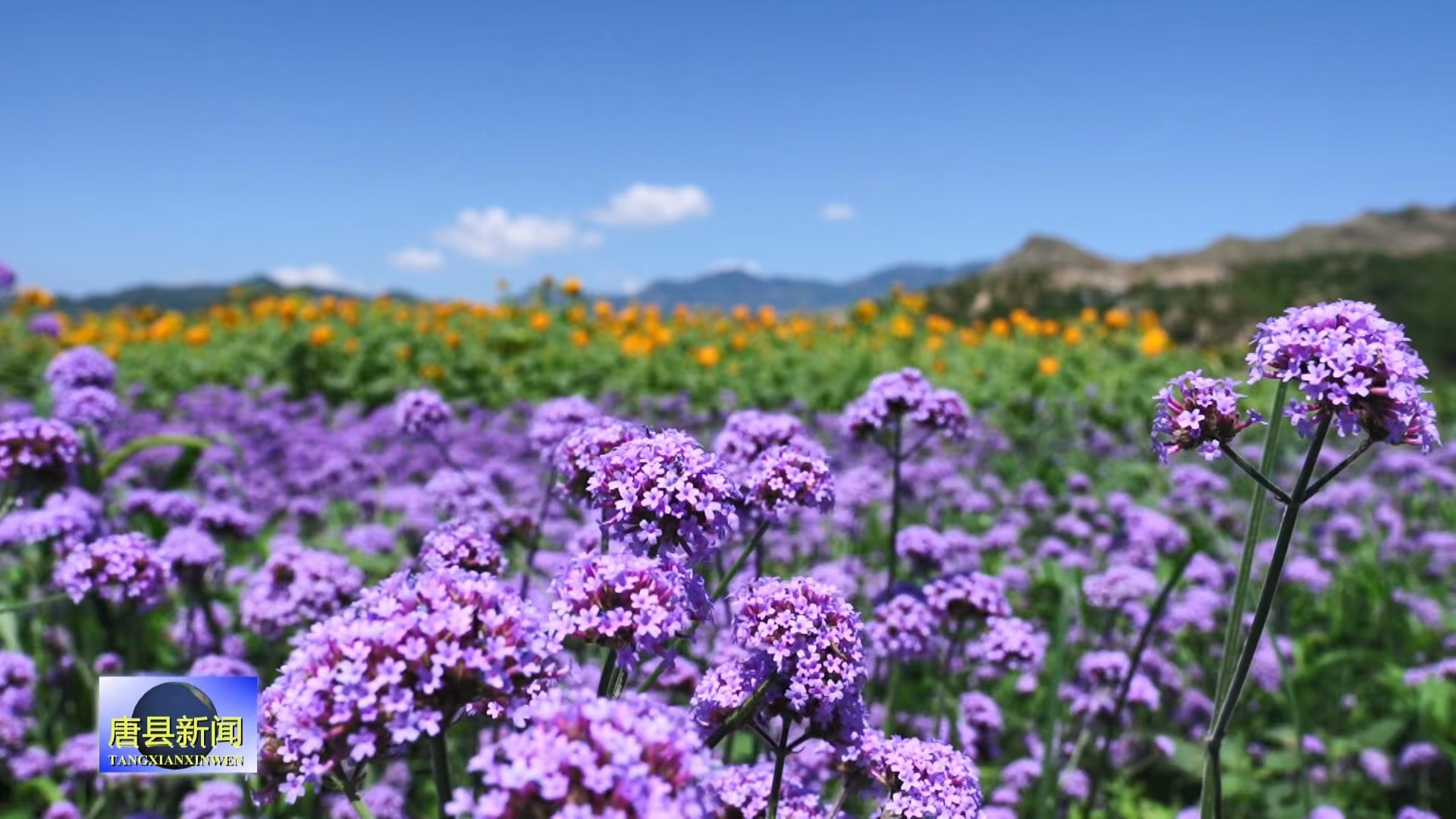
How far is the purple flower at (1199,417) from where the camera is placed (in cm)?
203

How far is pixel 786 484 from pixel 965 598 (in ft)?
4.36

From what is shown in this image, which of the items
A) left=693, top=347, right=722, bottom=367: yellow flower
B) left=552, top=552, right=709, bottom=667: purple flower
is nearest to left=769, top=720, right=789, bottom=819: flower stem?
left=552, top=552, right=709, bottom=667: purple flower

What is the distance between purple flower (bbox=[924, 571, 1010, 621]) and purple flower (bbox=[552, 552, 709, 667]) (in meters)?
1.93

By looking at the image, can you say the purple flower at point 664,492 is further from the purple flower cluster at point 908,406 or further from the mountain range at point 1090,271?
the mountain range at point 1090,271

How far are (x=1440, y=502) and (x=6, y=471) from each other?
405 inches

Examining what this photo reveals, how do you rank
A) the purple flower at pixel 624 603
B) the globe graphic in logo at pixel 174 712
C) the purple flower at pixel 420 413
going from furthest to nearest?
the purple flower at pixel 420 413
the globe graphic in logo at pixel 174 712
the purple flower at pixel 624 603

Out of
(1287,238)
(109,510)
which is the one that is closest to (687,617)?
(109,510)

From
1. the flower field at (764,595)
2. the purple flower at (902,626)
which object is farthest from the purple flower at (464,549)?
the purple flower at (902,626)

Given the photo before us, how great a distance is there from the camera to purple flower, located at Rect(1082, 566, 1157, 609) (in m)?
4.77

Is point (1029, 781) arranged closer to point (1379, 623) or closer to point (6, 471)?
point (1379, 623)

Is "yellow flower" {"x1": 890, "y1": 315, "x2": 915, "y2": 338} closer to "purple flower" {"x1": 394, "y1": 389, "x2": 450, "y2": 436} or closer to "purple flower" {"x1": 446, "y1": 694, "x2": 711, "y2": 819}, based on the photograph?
"purple flower" {"x1": 394, "y1": 389, "x2": 450, "y2": 436}

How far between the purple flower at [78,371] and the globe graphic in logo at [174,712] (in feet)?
12.8

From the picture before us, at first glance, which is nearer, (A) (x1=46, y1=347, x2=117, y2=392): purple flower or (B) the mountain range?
(A) (x1=46, y1=347, x2=117, y2=392): purple flower

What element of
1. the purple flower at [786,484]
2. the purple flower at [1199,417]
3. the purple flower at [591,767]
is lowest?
the purple flower at [591,767]
